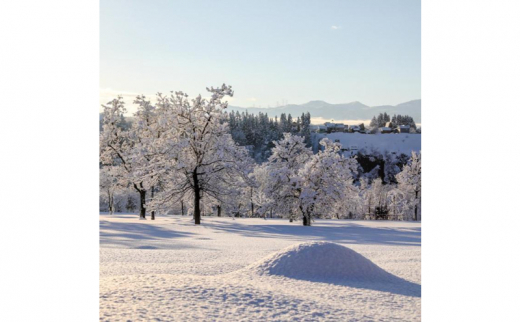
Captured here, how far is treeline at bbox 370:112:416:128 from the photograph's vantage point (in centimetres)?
12319

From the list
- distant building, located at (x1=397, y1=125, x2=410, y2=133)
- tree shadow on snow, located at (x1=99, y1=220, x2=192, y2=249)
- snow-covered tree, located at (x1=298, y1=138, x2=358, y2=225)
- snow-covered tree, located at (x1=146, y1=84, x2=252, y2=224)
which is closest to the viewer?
tree shadow on snow, located at (x1=99, y1=220, x2=192, y2=249)

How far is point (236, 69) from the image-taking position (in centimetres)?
1462

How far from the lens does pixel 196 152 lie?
93.6 ft

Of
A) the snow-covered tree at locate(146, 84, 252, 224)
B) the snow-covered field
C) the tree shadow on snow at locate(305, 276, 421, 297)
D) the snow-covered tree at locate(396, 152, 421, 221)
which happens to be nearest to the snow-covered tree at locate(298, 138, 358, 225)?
the snow-covered tree at locate(146, 84, 252, 224)

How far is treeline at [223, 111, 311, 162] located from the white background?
335ft

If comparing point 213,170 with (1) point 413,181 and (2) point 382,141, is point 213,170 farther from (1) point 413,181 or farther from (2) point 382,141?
(2) point 382,141

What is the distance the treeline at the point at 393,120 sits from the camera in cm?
12319

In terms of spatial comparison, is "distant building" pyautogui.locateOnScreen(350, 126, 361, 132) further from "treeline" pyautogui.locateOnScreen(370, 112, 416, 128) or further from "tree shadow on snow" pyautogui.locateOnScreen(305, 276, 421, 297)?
"tree shadow on snow" pyautogui.locateOnScreen(305, 276, 421, 297)

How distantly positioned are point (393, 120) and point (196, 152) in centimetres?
11307

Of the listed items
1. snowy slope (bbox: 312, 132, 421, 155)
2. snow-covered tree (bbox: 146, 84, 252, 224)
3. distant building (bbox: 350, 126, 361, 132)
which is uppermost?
distant building (bbox: 350, 126, 361, 132)
